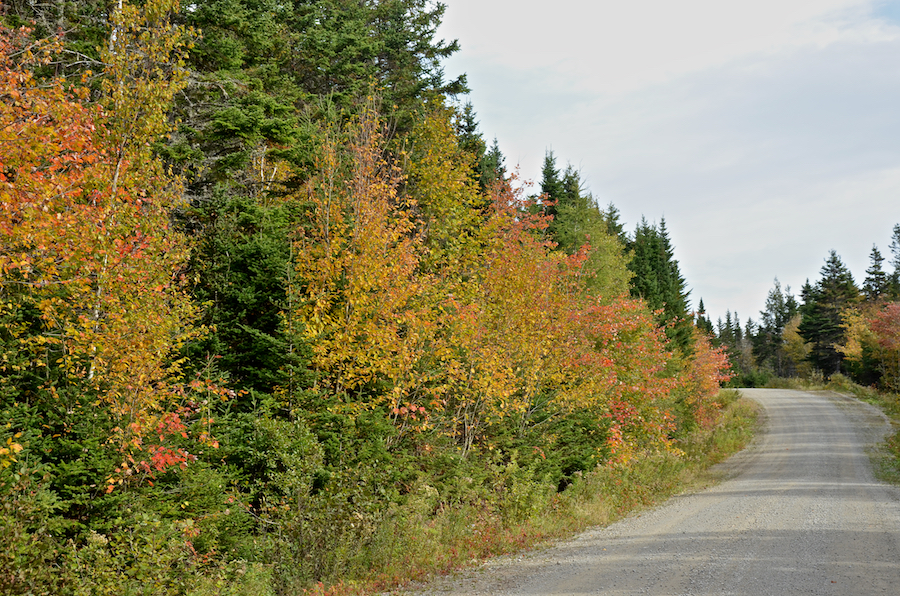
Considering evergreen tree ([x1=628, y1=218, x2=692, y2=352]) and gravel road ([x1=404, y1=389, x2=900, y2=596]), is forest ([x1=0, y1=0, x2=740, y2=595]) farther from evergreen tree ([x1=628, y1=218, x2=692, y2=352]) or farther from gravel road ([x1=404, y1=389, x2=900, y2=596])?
evergreen tree ([x1=628, y1=218, x2=692, y2=352])

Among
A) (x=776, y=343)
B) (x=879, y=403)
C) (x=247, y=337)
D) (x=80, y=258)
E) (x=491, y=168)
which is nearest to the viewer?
(x=80, y=258)

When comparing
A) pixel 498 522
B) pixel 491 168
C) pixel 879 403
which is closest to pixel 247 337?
pixel 498 522

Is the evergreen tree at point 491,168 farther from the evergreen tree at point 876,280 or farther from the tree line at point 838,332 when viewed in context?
the evergreen tree at point 876,280

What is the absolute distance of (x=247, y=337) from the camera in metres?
13.5

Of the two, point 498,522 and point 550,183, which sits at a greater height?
point 550,183

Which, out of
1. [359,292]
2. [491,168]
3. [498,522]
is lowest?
[498,522]

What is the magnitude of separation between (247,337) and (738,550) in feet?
35.7

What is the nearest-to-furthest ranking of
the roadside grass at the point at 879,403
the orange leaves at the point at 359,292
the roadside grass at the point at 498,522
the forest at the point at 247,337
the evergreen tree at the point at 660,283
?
1. the forest at the point at 247,337
2. the roadside grass at the point at 498,522
3. the orange leaves at the point at 359,292
4. the roadside grass at the point at 879,403
5. the evergreen tree at the point at 660,283

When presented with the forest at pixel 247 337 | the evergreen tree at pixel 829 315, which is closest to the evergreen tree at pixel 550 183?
the forest at pixel 247 337

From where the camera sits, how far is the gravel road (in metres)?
9.05

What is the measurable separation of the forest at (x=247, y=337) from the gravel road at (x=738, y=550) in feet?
7.24

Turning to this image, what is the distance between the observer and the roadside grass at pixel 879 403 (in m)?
23.7

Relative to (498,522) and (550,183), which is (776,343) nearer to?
(550,183)

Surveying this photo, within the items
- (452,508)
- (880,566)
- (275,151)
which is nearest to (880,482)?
(880,566)
